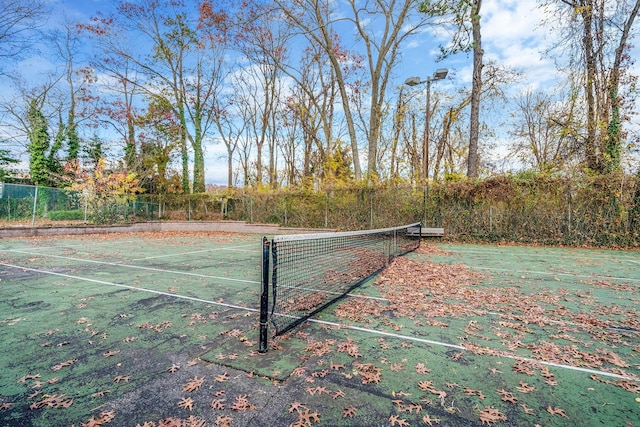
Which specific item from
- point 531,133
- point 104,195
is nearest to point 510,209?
point 531,133

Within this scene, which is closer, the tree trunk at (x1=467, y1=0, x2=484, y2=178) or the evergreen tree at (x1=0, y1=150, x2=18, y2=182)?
the tree trunk at (x1=467, y1=0, x2=484, y2=178)

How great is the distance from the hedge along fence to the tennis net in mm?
3870

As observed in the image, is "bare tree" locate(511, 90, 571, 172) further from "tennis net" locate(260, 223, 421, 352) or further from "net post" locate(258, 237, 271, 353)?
"net post" locate(258, 237, 271, 353)

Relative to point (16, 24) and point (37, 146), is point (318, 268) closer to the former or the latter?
point (16, 24)

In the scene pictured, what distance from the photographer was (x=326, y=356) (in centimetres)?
294

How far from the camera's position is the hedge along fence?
11.0m

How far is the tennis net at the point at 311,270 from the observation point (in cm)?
332

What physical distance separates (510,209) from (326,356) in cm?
A: 1206

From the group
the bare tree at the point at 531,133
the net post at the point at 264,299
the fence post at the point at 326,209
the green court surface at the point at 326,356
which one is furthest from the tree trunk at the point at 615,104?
the net post at the point at 264,299

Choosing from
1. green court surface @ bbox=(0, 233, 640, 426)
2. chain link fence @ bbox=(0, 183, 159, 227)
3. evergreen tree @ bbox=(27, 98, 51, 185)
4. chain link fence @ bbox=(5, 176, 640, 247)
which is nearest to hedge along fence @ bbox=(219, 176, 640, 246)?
chain link fence @ bbox=(5, 176, 640, 247)

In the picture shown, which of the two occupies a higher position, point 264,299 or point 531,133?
point 531,133

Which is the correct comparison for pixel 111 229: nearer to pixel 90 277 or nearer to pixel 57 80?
pixel 90 277

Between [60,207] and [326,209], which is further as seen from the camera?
[326,209]

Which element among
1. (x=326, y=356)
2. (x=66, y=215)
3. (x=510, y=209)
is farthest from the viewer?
(x=66, y=215)
